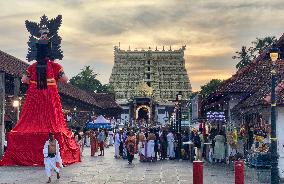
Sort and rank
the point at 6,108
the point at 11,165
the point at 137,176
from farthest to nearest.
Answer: the point at 6,108 → the point at 11,165 → the point at 137,176

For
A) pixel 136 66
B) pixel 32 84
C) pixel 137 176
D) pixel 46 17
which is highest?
pixel 136 66

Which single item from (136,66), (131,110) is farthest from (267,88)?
(136,66)

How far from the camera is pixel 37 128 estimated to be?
23484mm

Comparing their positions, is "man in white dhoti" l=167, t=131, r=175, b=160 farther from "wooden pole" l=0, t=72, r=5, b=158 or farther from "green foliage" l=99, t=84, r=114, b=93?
"green foliage" l=99, t=84, r=114, b=93

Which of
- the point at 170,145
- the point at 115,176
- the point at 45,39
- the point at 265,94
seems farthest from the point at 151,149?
the point at 265,94

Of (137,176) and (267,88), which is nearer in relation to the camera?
(137,176)

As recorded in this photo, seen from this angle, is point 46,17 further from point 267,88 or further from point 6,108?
point 267,88

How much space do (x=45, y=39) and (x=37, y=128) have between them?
4288 mm

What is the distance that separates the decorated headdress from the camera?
80.6ft

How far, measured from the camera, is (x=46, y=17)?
83.6 ft

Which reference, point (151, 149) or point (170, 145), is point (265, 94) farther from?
point (170, 145)

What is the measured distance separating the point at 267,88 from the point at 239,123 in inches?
221

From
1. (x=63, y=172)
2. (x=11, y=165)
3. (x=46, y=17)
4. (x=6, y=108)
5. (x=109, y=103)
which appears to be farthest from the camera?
(x=109, y=103)

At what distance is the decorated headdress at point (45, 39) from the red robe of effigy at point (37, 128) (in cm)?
85
